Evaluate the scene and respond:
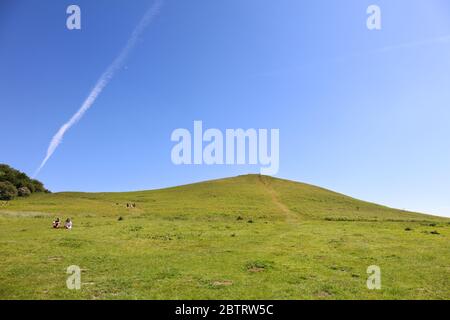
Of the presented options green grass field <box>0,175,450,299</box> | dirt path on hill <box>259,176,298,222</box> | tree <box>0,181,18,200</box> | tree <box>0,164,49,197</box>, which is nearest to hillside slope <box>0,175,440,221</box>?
dirt path on hill <box>259,176,298,222</box>

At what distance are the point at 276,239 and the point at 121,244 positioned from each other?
17395 millimetres

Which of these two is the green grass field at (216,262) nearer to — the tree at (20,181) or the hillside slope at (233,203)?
the hillside slope at (233,203)

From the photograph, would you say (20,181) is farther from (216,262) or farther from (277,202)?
(216,262)

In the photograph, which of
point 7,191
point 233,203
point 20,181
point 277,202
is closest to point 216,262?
point 233,203

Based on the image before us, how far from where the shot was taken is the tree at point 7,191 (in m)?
101

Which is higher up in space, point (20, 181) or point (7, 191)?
point (20, 181)

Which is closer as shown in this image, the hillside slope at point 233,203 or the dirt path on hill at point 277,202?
the dirt path on hill at point 277,202

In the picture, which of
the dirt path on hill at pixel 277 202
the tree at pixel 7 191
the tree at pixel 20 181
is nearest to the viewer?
the dirt path on hill at pixel 277 202

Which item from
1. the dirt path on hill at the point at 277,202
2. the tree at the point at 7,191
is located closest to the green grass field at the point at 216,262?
the dirt path on hill at the point at 277,202

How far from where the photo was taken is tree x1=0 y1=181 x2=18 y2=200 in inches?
3976

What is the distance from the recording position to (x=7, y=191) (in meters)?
103

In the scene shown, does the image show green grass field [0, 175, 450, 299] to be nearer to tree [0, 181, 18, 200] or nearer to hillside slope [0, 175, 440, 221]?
hillside slope [0, 175, 440, 221]
